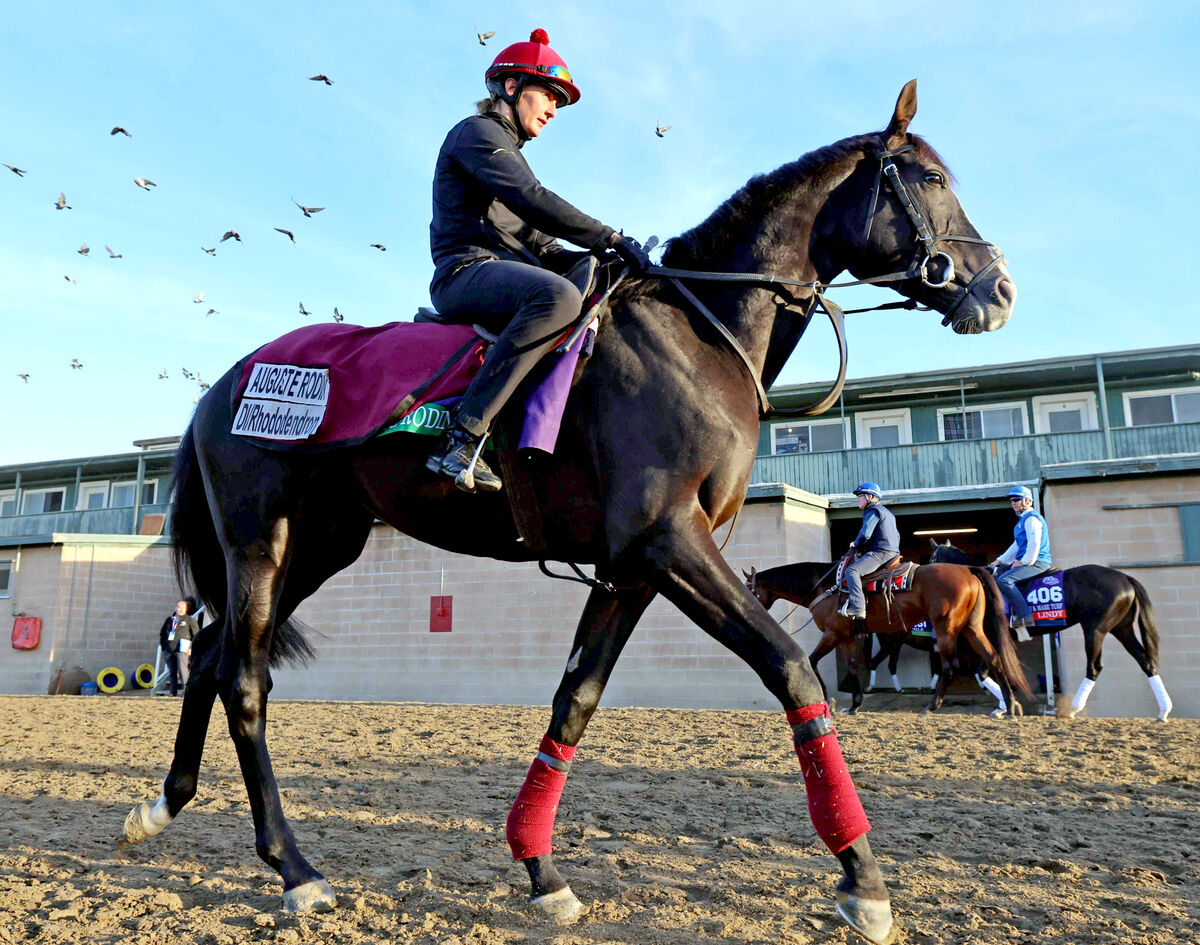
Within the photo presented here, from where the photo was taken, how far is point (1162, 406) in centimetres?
2616

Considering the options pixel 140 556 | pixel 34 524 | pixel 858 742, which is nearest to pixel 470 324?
pixel 858 742

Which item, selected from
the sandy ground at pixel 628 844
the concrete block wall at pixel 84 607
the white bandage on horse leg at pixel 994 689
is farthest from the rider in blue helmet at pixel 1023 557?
the concrete block wall at pixel 84 607

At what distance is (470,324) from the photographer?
12.3 ft

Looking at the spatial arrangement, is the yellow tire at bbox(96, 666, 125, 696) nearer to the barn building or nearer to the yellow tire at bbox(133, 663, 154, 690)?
the yellow tire at bbox(133, 663, 154, 690)

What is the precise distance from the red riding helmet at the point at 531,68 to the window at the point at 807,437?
24.4 meters

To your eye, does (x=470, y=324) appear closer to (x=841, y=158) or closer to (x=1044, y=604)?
(x=841, y=158)

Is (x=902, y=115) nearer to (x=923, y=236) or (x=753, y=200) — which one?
(x=923, y=236)

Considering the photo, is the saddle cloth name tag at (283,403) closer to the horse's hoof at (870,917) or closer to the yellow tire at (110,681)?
the horse's hoof at (870,917)

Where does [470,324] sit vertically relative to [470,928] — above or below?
above

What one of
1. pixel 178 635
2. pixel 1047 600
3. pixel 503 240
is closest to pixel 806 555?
pixel 1047 600

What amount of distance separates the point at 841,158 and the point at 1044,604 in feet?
35.9

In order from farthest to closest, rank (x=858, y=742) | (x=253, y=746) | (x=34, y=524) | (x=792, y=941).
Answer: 1. (x=34, y=524)
2. (x=858, y=742)
3. (x=253, y=746)
4. (x=792, y=941)

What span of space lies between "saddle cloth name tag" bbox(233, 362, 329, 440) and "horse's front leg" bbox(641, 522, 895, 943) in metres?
1.59

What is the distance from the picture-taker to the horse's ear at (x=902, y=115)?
377 centimetres
